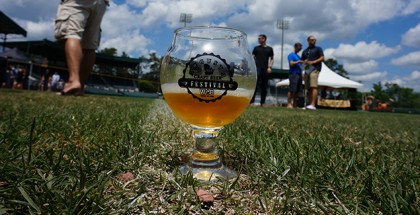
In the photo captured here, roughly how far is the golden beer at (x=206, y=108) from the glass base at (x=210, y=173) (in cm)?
17

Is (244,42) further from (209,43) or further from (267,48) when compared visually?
(267,48)

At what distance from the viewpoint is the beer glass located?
1.12 m

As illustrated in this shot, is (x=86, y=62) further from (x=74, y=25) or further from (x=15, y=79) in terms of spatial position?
(x=15, y=79)

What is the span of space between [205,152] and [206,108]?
161 mm

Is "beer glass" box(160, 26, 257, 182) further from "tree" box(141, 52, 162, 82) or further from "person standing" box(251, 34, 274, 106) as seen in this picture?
"tree" box(141, 52, 162, 82)

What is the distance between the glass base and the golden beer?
0.17m

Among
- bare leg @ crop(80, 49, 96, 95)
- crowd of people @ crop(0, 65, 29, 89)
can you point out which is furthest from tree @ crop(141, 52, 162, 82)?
bare leg @ crop(80, 49, 96, 95)

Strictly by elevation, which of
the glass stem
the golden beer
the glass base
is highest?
the golden beer

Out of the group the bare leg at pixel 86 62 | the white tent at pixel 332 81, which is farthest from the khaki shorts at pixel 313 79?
the white tent at pixel 332 81

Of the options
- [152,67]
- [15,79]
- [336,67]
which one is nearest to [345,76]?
[336,67]

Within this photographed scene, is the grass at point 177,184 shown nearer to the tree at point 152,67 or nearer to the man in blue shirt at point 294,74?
the man in blue shirt at point 294,74

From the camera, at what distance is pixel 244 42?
1248 mm

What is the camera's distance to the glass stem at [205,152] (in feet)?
3.72

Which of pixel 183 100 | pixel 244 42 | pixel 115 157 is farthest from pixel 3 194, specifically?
pixel 244 42
